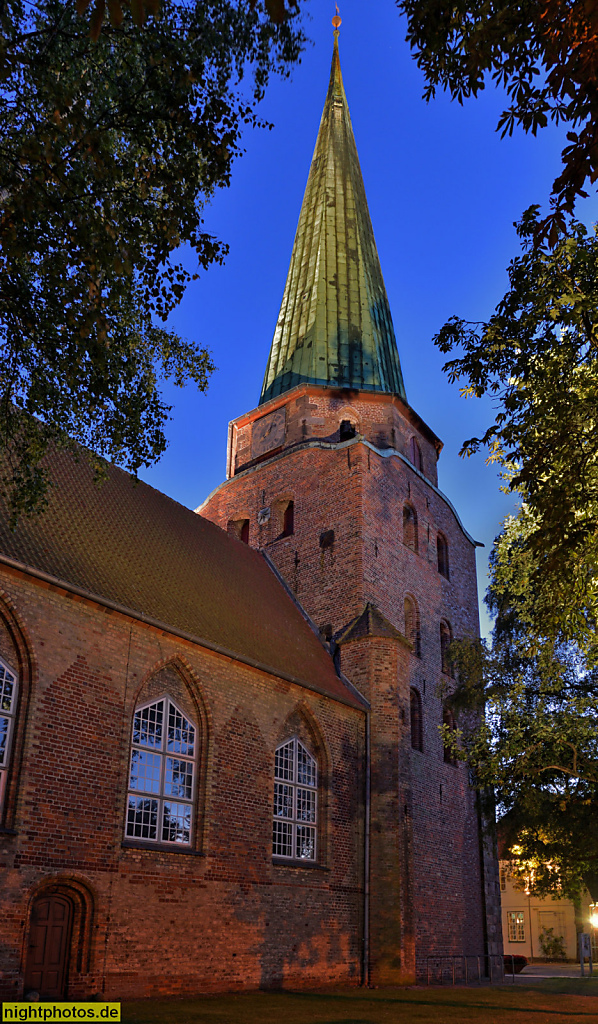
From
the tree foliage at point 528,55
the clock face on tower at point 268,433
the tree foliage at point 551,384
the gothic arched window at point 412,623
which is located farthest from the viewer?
the clock face on tower at point 268,433

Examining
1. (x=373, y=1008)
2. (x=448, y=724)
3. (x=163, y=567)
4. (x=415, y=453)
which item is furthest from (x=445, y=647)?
(x=373, y=1008)

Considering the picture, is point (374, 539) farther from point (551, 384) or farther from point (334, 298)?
point (551, 384)

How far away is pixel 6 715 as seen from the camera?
11195mm

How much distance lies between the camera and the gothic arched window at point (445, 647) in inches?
901

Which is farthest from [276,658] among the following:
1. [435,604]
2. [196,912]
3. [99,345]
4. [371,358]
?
[371,358]

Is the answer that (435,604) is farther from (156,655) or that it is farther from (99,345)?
(99,345)

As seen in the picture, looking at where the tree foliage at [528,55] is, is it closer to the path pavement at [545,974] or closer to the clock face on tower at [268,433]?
the clock face on tower at [268,433]

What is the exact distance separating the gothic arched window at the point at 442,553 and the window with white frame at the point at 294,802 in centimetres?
944

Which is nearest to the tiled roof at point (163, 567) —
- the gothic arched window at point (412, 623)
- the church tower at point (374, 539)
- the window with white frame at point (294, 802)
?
the church tower at point (374, 539)

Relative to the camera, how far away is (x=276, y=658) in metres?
16.9

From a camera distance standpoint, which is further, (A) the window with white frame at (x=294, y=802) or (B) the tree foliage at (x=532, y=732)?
(A) the window with white frame at (x=294, y=802)

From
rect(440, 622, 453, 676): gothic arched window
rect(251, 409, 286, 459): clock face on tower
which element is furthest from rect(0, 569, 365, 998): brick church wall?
rect(251, 409, 286, 459): clock face on tower

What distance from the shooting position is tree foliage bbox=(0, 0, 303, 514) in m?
7.07

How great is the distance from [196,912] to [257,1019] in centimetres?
272
